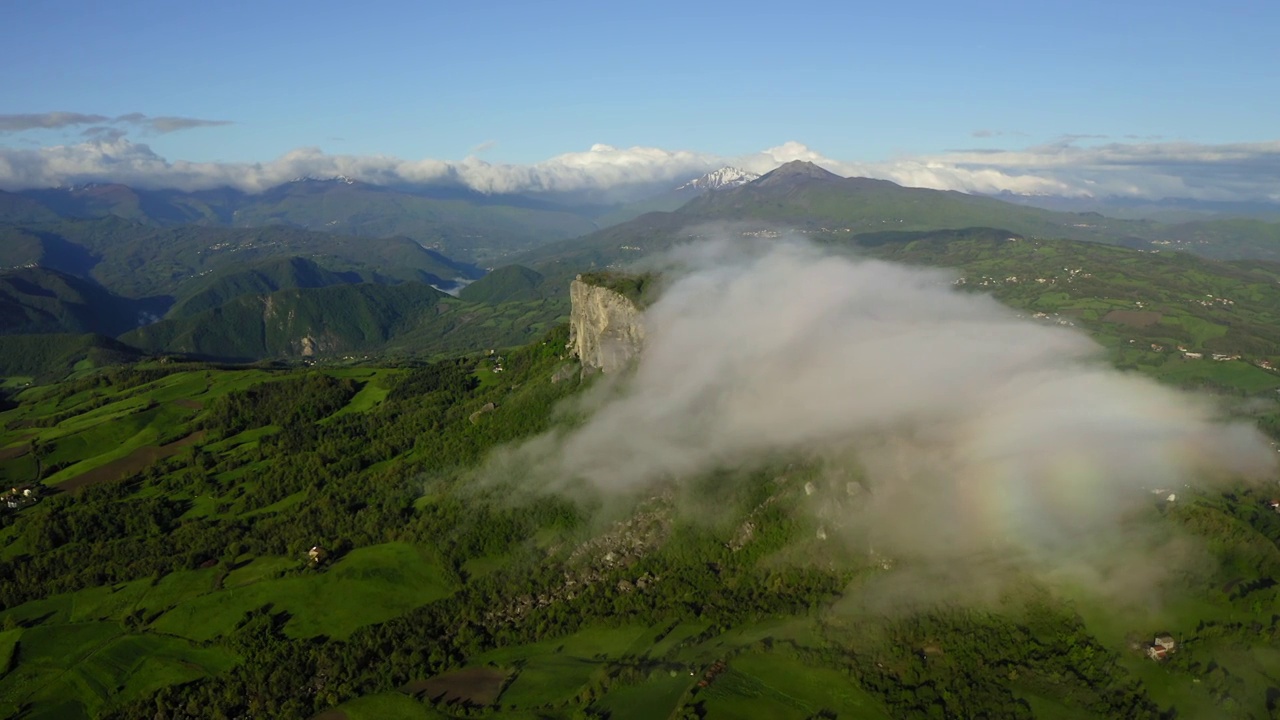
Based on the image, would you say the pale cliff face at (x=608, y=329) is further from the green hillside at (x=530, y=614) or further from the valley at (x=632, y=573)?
the green hillside at (x=530, y=614)

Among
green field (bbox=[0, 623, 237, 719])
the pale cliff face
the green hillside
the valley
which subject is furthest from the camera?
the pale cliff face

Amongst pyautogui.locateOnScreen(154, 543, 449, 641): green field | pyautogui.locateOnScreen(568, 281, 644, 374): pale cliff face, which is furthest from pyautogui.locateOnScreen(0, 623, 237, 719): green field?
pyautogui.locateOnScreen(568, 281, 644, 374): pale cliff face

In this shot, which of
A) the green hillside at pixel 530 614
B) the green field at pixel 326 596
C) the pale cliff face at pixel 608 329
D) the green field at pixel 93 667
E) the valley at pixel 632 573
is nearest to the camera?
the green hillside at pixel 530 614

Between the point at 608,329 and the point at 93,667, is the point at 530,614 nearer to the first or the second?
the point at 93,667

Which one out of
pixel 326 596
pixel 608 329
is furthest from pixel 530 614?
pixel 608 329

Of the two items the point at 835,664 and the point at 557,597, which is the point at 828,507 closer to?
the point at 835,664

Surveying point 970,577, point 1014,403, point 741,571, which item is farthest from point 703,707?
point 1014,403

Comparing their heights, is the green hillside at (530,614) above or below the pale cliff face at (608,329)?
below

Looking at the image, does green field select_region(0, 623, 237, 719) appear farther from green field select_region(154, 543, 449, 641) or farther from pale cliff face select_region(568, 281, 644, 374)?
pale cliff face select_region(568, 281, 644, 374)

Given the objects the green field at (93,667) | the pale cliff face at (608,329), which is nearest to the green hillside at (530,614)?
the green field at (93,667)

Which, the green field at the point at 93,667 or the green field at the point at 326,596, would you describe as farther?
the green field at the point at 326,596
